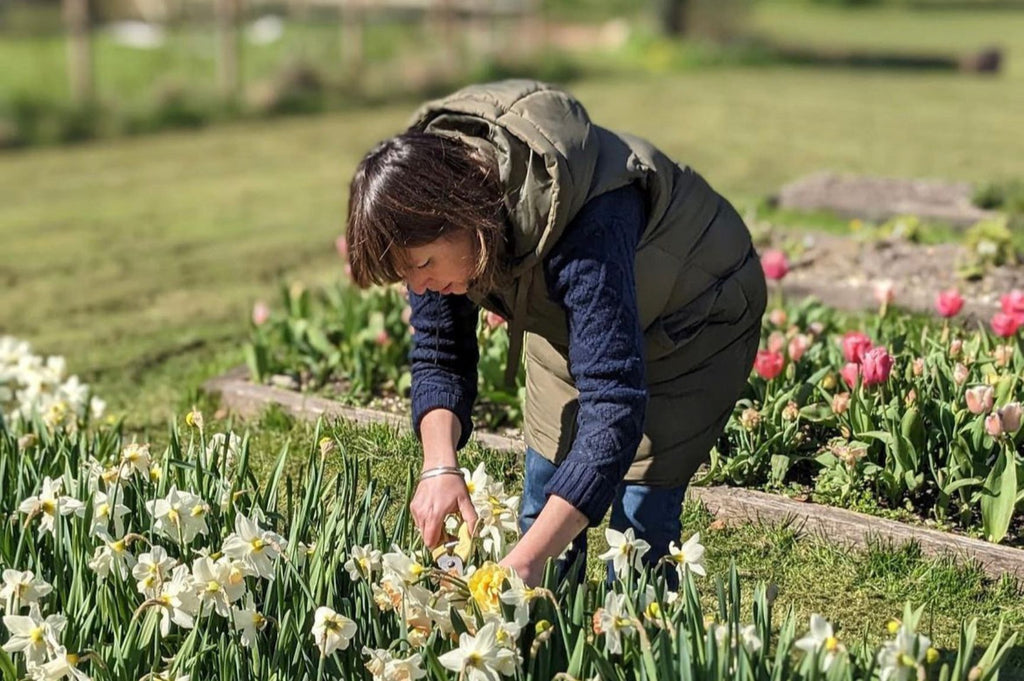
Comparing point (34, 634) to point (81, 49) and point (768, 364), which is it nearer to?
point (768, 364)

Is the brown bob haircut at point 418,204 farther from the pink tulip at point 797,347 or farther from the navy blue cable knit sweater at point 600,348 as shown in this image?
the pink tulip at point 797,347

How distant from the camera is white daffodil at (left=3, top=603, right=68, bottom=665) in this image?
2.53m

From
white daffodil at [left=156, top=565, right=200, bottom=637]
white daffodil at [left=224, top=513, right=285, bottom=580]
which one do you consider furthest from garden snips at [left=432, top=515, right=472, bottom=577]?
white daffodil at [left=156, top=565, right=200, bottom=637]

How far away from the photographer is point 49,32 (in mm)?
17969

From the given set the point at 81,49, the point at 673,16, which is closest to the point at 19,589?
the point at 81,49

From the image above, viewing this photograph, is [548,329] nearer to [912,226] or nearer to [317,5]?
[912,226]

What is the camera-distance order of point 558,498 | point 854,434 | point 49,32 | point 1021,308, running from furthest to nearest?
1. point 49,32
2. point 1021,308
3. point 854,434
4. point 558,498

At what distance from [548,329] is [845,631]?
112 centimetres

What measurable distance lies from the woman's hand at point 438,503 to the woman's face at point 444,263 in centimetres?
41

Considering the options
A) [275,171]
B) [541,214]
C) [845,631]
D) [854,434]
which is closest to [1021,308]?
[854,434]

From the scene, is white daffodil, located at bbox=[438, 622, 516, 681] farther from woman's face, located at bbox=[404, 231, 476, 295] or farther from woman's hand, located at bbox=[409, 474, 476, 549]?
woman's face, located at bbox=[404, 231, 476, 295]

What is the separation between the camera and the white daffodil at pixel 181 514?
2756mm

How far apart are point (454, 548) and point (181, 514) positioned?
0.56 m

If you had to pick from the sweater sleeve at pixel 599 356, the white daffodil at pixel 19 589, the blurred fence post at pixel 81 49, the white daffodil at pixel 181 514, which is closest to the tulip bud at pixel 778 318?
the sweater sleeve at pixel 599 356
